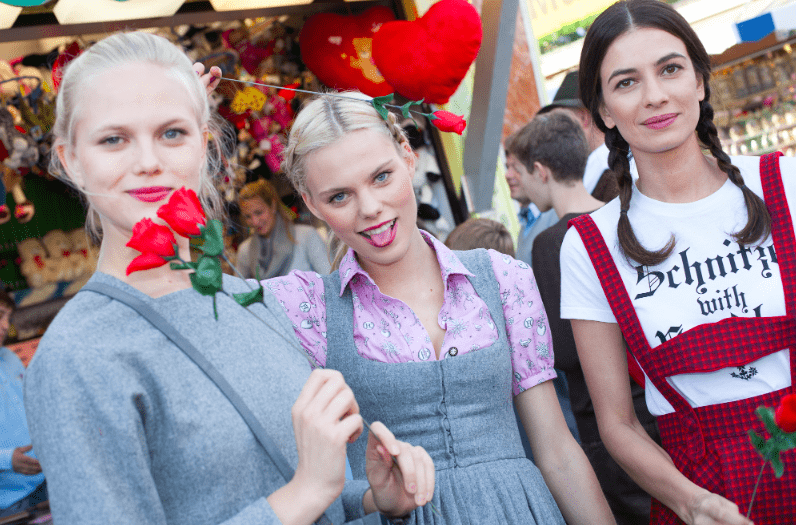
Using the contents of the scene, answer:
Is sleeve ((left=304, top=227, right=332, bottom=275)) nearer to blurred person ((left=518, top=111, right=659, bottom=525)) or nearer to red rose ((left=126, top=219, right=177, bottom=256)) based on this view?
blurred person ((left=518, top=111, right=659, bottom=525))

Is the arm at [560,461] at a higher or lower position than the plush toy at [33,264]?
lower

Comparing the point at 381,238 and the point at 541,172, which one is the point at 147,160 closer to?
the point at 381,238

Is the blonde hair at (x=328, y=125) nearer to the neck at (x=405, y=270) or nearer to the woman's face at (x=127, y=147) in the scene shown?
the neck at (x=405, y=270)

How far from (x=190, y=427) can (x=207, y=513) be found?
0.12 metres

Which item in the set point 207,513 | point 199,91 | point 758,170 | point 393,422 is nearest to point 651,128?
point 758,170

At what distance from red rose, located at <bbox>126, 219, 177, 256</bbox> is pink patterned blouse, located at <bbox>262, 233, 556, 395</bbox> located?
58 cm

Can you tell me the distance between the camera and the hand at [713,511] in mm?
1162

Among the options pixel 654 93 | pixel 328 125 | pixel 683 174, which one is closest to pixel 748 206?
pixel 683 174

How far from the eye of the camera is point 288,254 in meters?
4.02

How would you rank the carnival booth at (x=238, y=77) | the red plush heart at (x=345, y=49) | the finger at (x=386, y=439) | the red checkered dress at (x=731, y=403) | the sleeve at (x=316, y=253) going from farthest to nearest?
the sleeve at (x=316, y=253)
the red plush heart at (x=345, y=49)
the carnival booth at (x=238, y=77)
the red checkered dress at (x=731, y=403)
the finger at (x=386, y=439)

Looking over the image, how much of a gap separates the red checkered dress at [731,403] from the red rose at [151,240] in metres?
0.94

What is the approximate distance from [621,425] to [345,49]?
9.79 feet

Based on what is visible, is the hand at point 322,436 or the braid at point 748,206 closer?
the hand at point 322,436

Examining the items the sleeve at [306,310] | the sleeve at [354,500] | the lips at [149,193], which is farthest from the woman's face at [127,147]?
the sleeve at [354,500]
